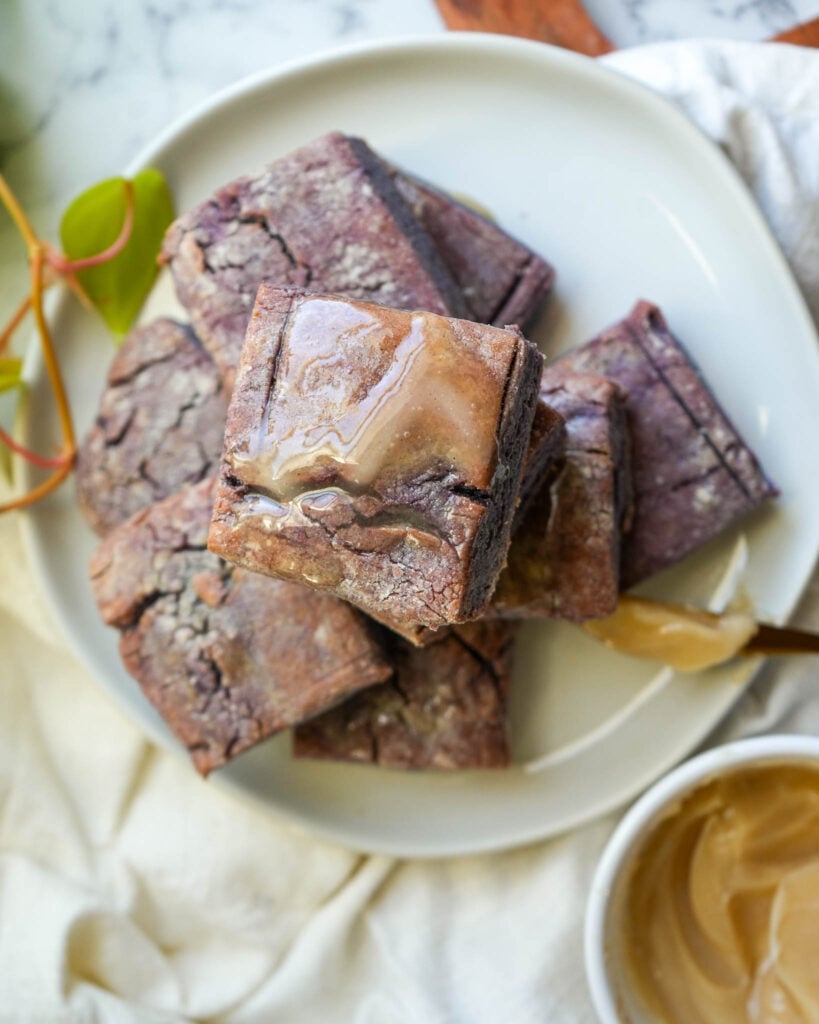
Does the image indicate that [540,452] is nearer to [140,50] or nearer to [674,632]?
[674,632]

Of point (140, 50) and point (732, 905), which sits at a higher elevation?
point (140, 50)

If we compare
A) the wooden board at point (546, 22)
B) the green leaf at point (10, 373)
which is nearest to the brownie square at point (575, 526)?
the wooden board at point (546, 22)

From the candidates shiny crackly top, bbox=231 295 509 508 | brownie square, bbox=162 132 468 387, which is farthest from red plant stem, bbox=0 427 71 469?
shiny crackly top, bbox=231 295 509 508

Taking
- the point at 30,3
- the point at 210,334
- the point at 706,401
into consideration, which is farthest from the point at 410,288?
the point at 30,3

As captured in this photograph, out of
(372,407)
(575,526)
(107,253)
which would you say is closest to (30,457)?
(107,253)

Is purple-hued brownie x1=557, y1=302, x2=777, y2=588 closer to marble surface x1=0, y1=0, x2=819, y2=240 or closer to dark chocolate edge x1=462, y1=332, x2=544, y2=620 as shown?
dark chocolate edge x1=462, y1=332, x2=544, y2=620

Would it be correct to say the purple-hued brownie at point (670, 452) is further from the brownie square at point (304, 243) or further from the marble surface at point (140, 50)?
the marble surface at point (140, 50)
